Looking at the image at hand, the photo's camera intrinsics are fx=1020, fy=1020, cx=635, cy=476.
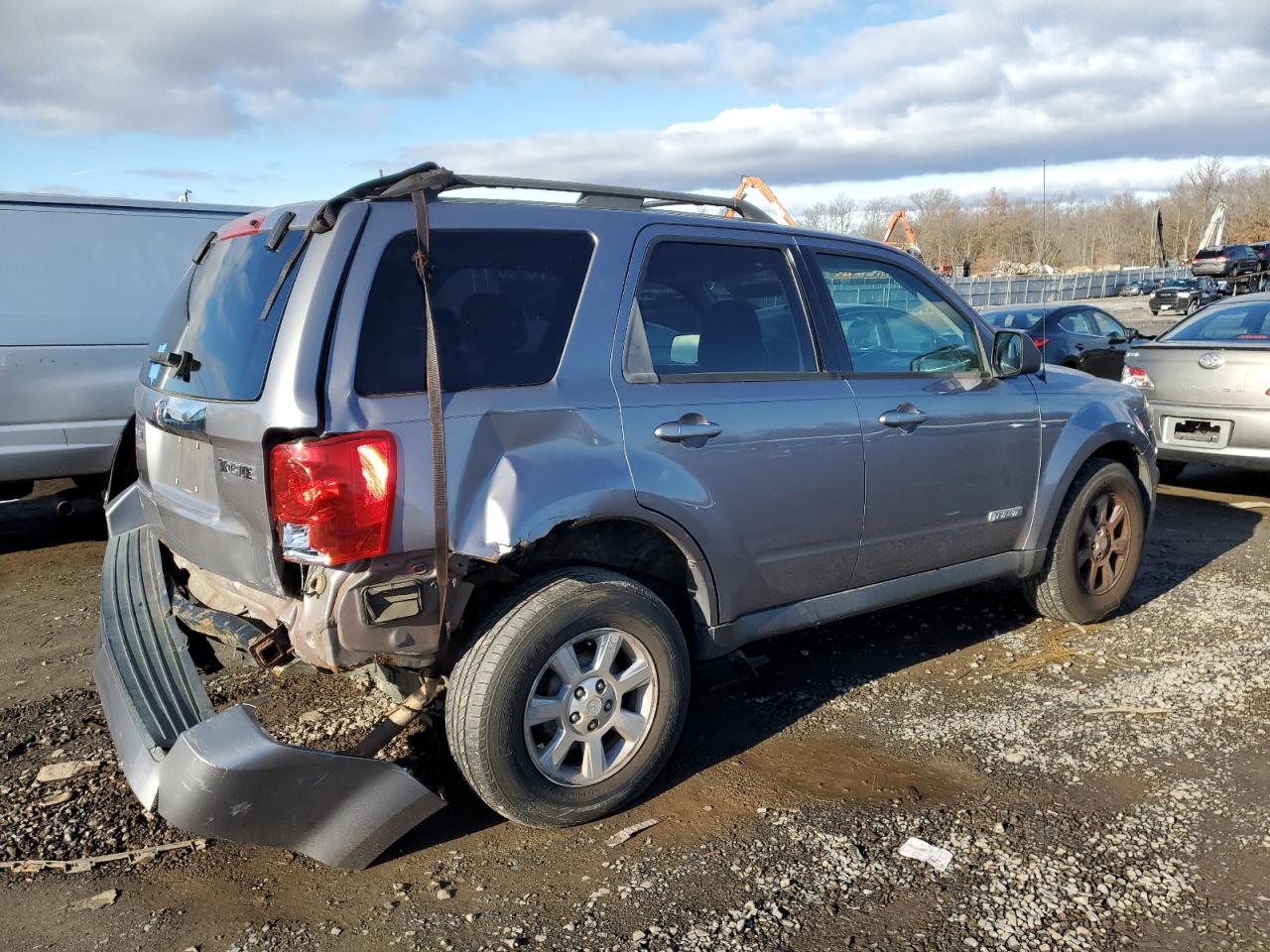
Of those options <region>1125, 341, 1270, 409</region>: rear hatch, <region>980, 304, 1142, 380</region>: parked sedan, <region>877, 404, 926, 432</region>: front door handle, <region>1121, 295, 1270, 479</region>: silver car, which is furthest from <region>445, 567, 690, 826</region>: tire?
<region>980, 304, 1142, 380</region>: parked sedan

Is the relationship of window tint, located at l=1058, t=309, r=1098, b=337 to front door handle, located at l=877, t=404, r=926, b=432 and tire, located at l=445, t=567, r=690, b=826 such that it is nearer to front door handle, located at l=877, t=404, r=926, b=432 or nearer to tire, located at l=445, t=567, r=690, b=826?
front door handle, located at l=877, t=404, r=926, b=432

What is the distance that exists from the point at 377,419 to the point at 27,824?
1.83 meters

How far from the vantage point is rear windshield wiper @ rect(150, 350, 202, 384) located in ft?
10.7

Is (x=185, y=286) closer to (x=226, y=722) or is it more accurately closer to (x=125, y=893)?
(x=226, y=722)

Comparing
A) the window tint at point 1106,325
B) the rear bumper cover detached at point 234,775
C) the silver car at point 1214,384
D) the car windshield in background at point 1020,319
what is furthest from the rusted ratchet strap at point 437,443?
the window tint at point 1106,325

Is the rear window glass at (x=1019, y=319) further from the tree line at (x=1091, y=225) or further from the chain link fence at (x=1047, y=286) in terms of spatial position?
the tree line at (x=1091, y=225)

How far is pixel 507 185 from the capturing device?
3.35m

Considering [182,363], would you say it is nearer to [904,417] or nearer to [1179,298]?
[904,417]

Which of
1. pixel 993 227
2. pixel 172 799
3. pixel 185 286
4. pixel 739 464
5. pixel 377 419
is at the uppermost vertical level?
pixel 993 227

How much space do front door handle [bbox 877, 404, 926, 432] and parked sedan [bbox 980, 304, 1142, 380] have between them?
29.9 ft

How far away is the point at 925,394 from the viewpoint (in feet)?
13.6

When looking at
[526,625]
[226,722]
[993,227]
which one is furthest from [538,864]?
[993,227]

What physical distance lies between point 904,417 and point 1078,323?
10611mm

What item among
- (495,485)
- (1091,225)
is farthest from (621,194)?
(1091,225)
